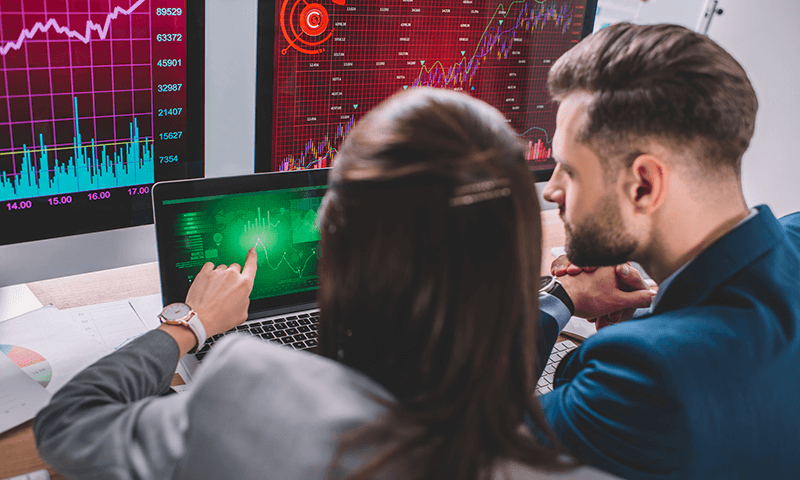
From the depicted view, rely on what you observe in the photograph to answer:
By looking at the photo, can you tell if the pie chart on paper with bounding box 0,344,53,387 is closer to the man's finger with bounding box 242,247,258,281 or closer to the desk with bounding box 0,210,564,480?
the desk with bounding box 0,210,564,480

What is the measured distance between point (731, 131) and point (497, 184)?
53cm

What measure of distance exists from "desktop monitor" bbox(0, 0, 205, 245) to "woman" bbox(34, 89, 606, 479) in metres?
0.64

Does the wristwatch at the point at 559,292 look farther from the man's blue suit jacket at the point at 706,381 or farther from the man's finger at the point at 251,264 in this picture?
the man's finger at the point at 251,264

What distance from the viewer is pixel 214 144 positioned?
118 centimetres

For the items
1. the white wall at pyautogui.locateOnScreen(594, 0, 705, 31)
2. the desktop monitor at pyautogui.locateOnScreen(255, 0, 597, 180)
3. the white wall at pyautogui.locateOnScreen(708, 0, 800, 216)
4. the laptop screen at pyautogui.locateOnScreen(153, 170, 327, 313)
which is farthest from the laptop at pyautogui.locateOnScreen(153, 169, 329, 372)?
the white wall at pyautogui.locateOnScreen(708, 0, 800, 216)

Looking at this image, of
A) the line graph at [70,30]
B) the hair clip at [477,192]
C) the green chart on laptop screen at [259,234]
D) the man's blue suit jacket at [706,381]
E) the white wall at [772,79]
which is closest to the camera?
the hair clip at [477,192]

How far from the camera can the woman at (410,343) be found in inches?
17.3

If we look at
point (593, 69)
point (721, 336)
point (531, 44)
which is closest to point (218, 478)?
point (721, 336)

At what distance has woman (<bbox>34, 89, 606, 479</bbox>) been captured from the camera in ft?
1.44

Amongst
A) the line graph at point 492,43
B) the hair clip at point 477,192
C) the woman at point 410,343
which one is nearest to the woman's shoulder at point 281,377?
the woman at point 410,343

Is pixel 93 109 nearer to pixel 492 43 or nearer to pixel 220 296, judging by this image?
pixel 220 296

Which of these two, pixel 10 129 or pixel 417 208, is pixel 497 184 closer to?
pixel 417 208

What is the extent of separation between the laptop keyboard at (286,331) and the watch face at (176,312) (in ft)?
0.42


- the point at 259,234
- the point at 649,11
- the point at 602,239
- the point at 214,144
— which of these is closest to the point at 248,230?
the point at 259,234
